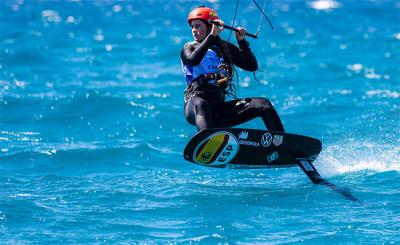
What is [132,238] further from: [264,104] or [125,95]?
[125,95]

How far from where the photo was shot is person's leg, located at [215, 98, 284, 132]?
27.8 feet

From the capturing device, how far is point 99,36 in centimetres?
2320

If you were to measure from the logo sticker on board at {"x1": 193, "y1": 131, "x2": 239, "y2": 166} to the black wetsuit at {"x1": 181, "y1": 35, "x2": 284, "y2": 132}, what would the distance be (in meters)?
0.17

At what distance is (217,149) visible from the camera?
27.2 ft

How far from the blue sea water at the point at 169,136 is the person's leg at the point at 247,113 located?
798 millimetres

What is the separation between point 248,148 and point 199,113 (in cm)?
65

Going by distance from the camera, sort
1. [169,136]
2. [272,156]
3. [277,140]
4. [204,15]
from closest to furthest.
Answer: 1. [204,15]
2. [277,140]
3. [272,156]
4. [169,136]

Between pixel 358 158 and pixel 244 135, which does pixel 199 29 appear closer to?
pixel 244 135

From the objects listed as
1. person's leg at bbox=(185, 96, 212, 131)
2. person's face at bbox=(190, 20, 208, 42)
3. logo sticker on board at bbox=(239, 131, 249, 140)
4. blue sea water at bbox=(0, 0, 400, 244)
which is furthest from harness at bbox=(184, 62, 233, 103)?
blue sea water at bbox=(0, 0, 400, 244)

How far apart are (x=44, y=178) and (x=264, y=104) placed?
290 centimetres

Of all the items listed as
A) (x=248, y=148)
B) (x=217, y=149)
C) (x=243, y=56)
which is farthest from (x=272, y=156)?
(x=243, y=56)

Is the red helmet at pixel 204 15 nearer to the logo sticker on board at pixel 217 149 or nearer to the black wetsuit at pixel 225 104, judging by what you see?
the black wetsuit at pixel 225 104

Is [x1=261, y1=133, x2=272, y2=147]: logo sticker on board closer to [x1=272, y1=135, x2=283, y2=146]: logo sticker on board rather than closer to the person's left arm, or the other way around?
[x1=272, y1=135, x2=283, y2=146]: logo sticker on board

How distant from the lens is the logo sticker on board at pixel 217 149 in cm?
821
